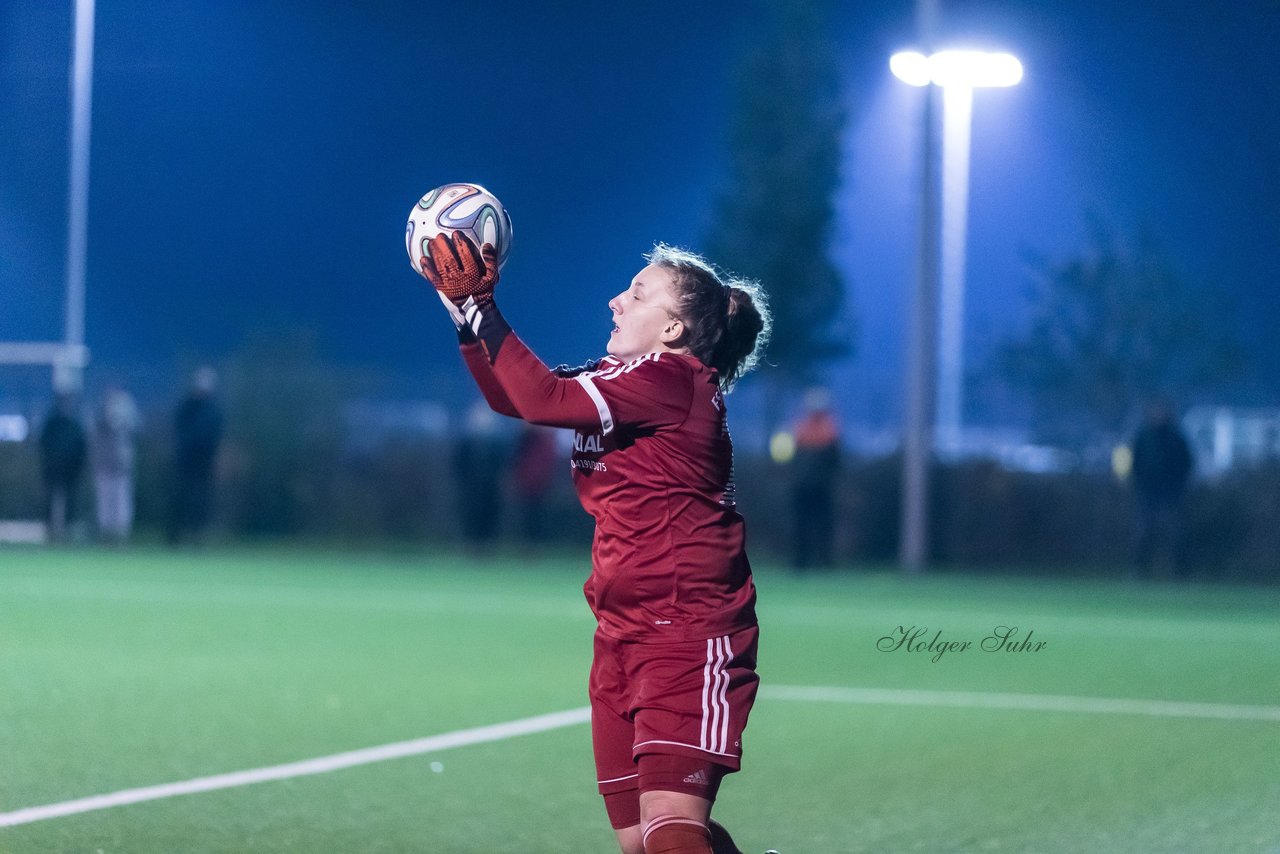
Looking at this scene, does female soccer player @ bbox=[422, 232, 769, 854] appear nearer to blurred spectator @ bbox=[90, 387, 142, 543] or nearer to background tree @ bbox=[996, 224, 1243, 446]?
blurred spectator @ bbox=[90, 387, 142, 543]

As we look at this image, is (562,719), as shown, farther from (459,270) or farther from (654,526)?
(459,270)

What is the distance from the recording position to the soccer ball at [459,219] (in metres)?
4.32

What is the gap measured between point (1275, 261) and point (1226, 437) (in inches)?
597

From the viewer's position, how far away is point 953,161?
33281mm

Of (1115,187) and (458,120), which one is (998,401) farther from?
(458,120)

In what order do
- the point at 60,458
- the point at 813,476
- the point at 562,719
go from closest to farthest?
the point at 562,719
the point at 813,476
the point at 60,458

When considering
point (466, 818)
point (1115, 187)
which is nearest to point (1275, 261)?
point (1115, 187)

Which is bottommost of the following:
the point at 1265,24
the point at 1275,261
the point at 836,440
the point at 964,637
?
the point at 964,637

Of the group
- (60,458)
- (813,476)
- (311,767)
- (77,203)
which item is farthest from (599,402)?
(77,203)

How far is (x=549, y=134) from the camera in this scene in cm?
5000

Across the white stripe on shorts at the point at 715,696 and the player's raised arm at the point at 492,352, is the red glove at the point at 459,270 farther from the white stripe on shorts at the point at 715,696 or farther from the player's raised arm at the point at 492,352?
the white stripe on shorts at the point at 715,696

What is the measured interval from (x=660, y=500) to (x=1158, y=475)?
659 inches

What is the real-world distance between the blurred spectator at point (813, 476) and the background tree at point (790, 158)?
845 inches

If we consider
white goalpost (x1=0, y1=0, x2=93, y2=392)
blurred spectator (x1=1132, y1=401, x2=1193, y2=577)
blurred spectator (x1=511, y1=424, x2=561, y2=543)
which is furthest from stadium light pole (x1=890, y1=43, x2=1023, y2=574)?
white goalpost (x1=0, y1=0, x2=93, y2=392)
